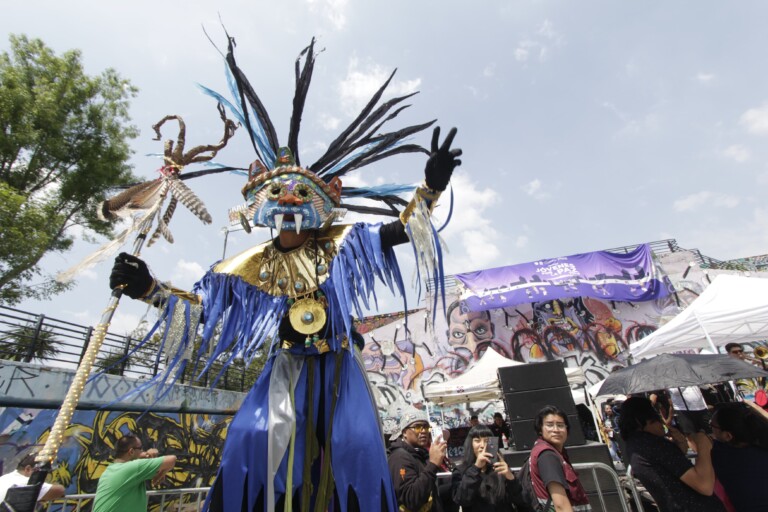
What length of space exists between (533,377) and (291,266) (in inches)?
165

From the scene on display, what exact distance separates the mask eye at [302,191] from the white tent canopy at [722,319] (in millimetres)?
6426

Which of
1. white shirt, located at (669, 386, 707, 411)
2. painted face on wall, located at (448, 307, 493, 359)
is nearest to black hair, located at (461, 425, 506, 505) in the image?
white shirt, located at (669, 386, 707, 411)

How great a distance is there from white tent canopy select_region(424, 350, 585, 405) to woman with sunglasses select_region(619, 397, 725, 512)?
291 inches

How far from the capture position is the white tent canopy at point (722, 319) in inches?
223

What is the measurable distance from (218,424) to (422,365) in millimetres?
7898

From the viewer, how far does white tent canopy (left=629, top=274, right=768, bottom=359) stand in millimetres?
5676

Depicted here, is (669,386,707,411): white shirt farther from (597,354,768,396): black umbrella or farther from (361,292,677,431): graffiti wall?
(361,292,677,431): graffiti wall

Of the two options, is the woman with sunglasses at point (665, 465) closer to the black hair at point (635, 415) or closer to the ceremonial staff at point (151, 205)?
the black hair at point (635, 415)

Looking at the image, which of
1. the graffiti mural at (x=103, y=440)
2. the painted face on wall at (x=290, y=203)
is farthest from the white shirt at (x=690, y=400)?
the graffiti mural at (x=103, y=440)

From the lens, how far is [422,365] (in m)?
15.6

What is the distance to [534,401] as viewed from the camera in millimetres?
5395

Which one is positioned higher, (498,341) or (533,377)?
(498,341)

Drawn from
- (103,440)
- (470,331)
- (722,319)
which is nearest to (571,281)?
(470,331)

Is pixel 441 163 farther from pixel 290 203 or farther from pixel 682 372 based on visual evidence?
pixel 682 372
